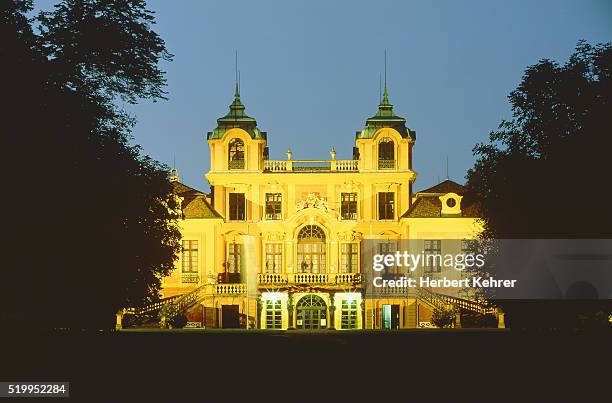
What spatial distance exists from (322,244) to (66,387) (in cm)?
4365

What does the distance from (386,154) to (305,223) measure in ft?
18.6

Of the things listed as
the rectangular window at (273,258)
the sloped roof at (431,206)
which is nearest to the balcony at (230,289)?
the rectangular window at (273,258)

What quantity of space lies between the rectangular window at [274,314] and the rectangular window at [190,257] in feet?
14.1

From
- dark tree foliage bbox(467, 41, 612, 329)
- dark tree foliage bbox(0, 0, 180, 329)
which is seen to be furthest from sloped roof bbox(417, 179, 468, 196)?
dark tree foliage bbox(0, 0, 180, 329)

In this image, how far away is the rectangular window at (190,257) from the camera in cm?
5978

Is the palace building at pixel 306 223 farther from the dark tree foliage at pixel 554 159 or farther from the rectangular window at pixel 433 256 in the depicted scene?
the dark tree foliage at pixel 554 159

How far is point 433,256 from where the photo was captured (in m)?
60.1

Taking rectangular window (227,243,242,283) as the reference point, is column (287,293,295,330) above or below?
below

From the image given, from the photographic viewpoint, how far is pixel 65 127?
2409 centimetres

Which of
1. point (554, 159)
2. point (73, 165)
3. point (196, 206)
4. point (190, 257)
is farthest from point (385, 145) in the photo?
point (73, 165)

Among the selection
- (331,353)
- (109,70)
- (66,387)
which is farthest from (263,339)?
(66,387)

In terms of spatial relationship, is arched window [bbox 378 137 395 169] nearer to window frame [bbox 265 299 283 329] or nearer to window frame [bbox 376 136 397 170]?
window frame [bbox 376 136 397 170]

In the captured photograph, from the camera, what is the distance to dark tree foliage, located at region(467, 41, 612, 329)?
31516mm

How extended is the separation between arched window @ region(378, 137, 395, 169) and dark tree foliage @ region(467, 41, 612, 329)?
22.4 meters
